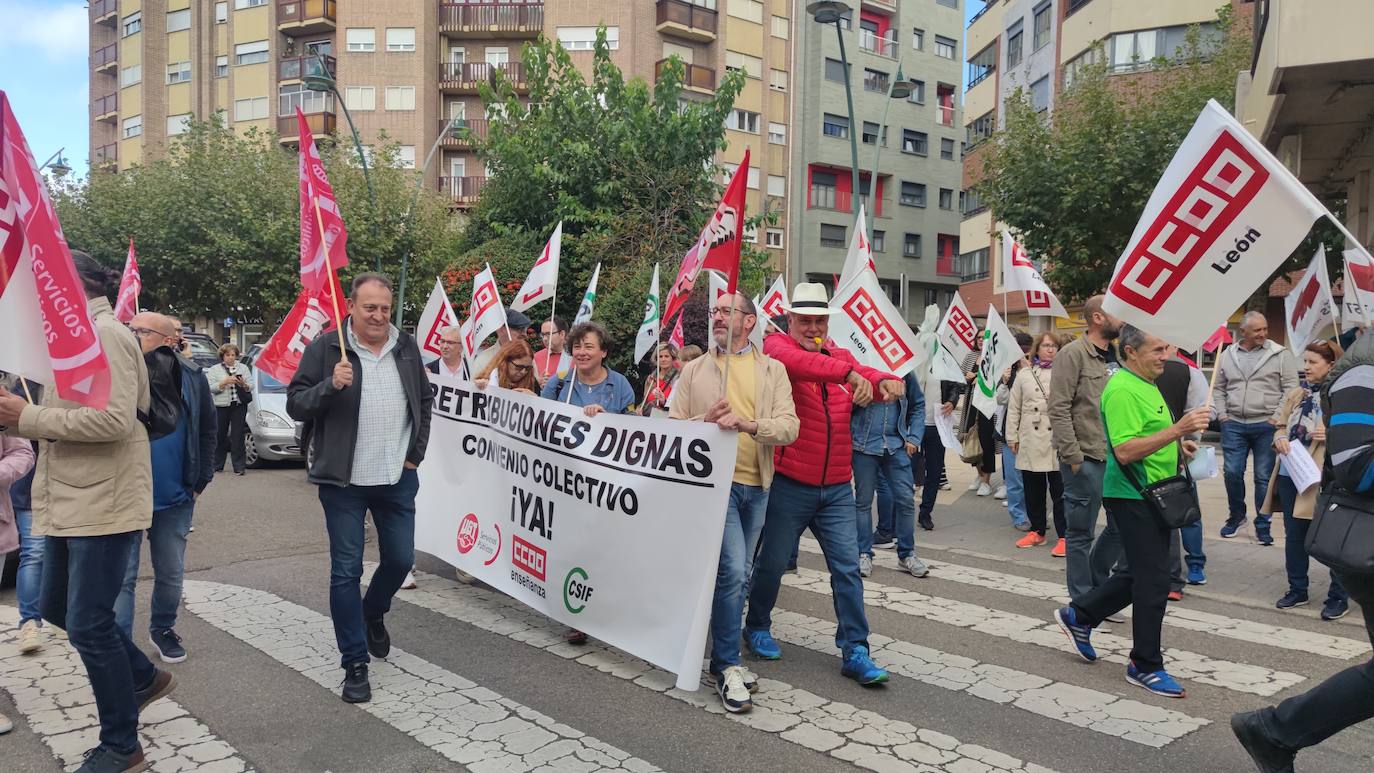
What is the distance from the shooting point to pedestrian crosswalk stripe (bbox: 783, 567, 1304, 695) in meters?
4.80

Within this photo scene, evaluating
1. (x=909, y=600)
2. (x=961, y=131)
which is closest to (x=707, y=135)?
(x=909, y=600)

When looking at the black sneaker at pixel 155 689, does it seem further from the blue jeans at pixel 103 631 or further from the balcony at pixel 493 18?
the balcony at pixel 493 18

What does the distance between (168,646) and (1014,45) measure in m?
40.5

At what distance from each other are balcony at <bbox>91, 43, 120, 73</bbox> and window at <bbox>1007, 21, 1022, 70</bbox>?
1736 inches

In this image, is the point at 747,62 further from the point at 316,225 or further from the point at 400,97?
the point at 316,225

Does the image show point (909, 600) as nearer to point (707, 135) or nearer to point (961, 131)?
point (707, 135)

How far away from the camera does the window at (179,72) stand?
158 feet

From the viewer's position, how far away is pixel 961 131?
5359 centimetres

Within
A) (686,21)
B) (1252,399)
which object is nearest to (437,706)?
(1252,399)

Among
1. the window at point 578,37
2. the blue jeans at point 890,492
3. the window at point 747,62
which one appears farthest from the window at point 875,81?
the blue jeans at point 890,492

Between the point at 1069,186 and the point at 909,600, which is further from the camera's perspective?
the point at 1069,186

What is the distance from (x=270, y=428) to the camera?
13.4 metres

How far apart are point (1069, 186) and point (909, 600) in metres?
17.0

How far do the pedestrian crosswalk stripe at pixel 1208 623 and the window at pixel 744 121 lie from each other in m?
39.0
